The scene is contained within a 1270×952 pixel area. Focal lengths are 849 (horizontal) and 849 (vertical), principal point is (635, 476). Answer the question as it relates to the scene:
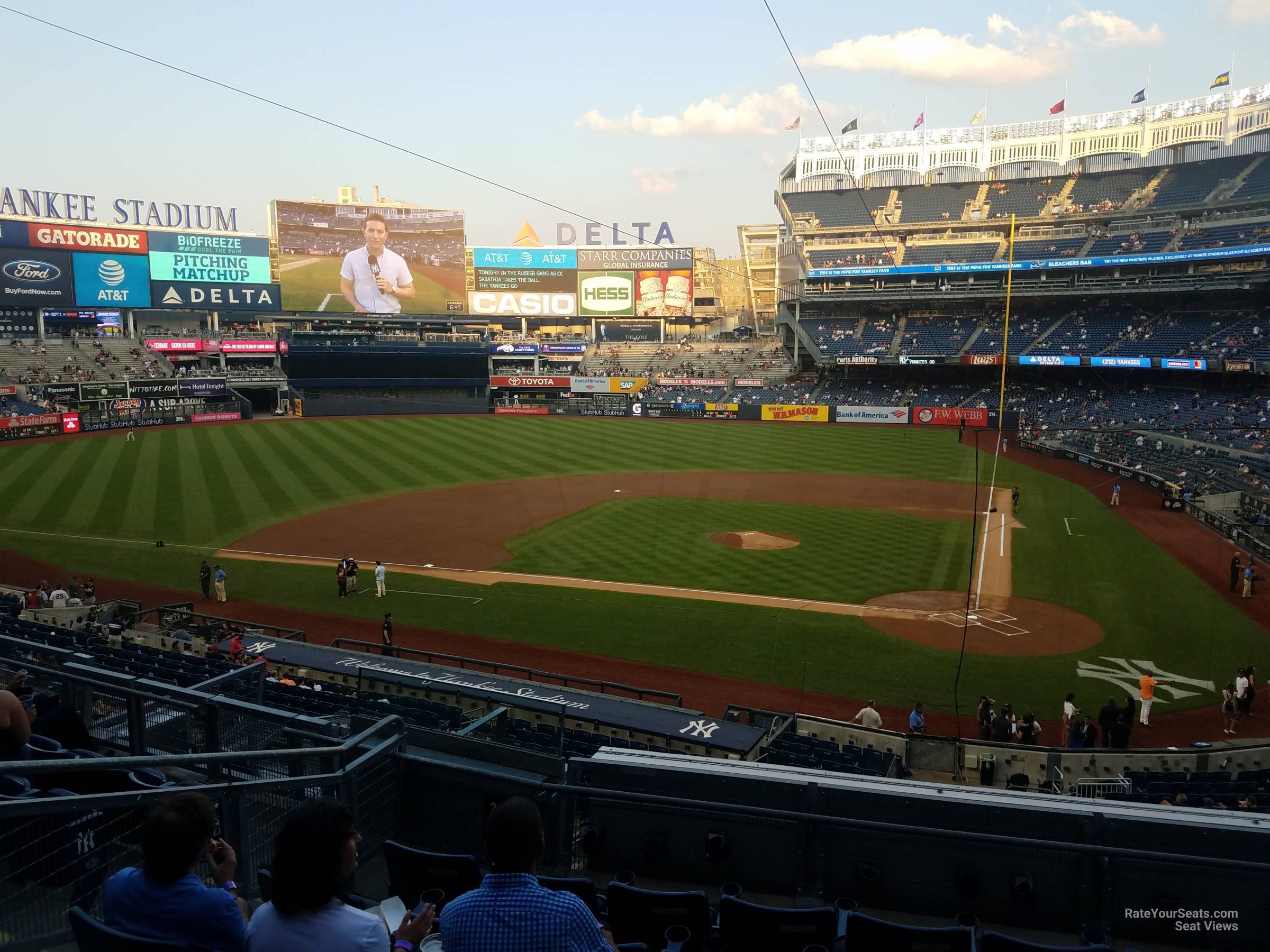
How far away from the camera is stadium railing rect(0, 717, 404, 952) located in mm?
4043

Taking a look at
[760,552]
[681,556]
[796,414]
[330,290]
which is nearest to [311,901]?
[681,556]

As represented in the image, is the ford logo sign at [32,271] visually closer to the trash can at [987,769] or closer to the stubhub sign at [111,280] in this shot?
the stubhub sign at [111,280]

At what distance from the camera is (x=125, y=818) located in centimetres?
466

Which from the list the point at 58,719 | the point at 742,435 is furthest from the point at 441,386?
the point at 58,719

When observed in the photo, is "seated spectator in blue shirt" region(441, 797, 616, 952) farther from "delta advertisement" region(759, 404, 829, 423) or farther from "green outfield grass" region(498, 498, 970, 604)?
"delta advertisement" region(759, 404, 829, 423)

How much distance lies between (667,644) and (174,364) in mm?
64378

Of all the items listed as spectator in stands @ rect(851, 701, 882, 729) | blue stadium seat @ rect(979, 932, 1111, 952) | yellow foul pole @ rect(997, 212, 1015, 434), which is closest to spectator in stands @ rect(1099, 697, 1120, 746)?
spectator in stands @ rect(851, 701, 882, 729)

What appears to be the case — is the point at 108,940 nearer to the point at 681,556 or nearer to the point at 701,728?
the point at 701,728

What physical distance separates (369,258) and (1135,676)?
76390 mm

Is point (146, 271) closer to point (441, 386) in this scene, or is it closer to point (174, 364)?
point (174, 364)

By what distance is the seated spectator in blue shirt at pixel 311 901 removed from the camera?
2955mm

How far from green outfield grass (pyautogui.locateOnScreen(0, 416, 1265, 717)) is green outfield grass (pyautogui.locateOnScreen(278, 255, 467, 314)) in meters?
30.2

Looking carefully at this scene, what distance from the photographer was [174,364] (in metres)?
69.2

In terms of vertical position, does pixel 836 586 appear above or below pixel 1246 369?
below
